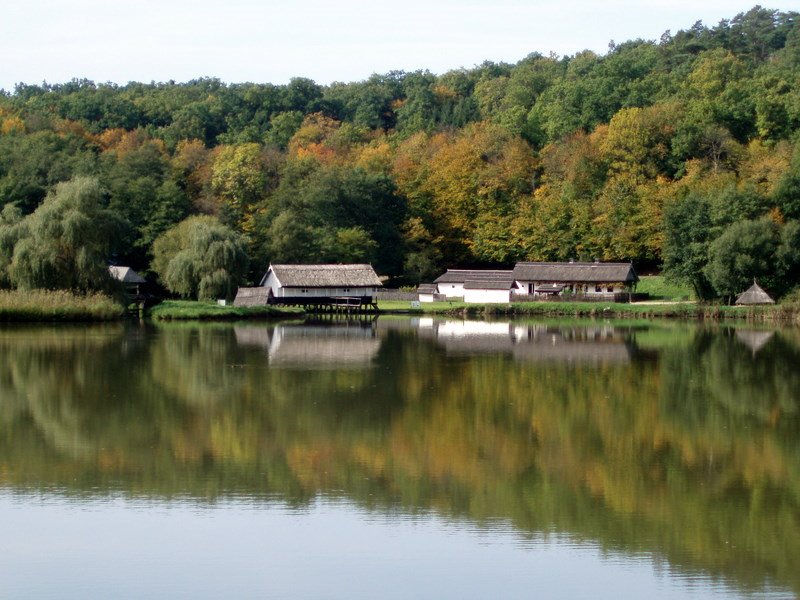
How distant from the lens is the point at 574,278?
2024 inches

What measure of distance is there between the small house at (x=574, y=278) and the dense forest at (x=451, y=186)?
2.70 meters

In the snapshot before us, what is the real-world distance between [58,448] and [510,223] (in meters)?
45.0

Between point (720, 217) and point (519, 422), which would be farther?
point (720, 217)

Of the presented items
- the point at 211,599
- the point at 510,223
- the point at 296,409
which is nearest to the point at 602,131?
the point at 510,223

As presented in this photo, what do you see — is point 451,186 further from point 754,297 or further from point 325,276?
point 754,297

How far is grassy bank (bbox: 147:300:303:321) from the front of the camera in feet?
136

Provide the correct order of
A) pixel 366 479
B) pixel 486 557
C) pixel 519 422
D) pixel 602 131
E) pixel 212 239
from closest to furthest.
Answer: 1. pixel 486 557
2. pixel 366 479
3. pixel 519 422
4. pixel 212 239
5. pixel 602 131

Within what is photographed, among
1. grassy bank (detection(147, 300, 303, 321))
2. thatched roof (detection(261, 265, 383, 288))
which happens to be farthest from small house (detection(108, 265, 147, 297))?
thatched roof (detection(261, 265, 383, 288))

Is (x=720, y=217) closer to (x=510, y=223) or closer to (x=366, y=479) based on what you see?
(x=510, y=223)

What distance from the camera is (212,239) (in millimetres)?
45000

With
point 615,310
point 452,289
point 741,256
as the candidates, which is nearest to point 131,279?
point 452,289

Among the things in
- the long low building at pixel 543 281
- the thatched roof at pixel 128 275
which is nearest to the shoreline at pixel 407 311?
the long low building at pixel 543 281

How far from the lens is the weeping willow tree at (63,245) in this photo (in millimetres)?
36875

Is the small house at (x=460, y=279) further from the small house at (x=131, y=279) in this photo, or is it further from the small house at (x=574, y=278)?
the small house at (x=131, y=279)
